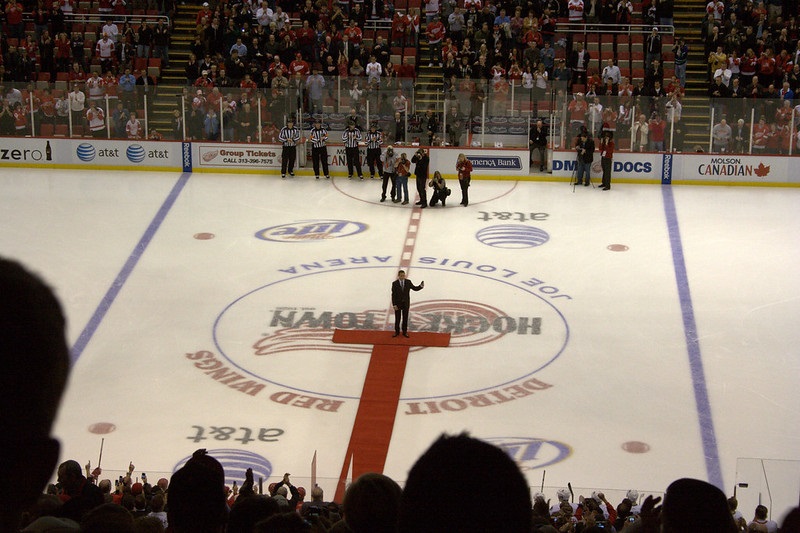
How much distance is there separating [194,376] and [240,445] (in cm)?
226

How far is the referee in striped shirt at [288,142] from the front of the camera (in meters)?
27.2

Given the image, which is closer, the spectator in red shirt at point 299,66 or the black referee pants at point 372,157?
the black referee pants at point 372,157

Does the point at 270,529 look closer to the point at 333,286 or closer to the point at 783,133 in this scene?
the point at 333,286

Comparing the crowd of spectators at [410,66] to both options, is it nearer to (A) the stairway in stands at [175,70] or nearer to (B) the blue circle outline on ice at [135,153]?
(A) the stairway in stands at [175,70]

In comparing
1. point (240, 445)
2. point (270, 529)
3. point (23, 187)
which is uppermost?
point (270, 529)

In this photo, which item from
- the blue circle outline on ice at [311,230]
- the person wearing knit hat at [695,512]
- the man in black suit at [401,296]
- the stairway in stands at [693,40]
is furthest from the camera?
the stairway in stands at [693,40]

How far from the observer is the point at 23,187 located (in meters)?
26.3

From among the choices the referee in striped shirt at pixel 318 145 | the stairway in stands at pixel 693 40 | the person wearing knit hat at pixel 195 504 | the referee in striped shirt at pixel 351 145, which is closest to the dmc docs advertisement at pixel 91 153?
the referee in striped shirt at pixel 318 145

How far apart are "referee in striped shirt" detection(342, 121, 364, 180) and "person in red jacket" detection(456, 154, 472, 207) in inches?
130

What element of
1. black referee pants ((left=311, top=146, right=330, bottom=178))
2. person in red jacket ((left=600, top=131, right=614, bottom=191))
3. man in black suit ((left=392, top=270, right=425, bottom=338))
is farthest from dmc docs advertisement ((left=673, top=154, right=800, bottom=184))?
man in black suit ((left=392, top=270, right=425, bottom=338))

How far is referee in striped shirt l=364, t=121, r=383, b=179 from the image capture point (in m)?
27.2

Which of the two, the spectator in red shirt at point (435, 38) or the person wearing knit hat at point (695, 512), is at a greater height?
the spectator in red shirt at point (435, 38)

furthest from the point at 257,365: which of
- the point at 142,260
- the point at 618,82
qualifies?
the point at 618,82

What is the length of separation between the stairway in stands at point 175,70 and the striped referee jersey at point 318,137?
3.45 m
